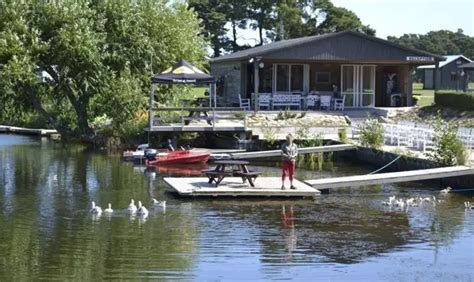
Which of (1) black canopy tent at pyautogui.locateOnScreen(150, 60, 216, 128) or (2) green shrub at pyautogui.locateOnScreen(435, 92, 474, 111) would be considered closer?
(1) black canopy tent at pyautogui.locateOnScreen(150, 60, 216, 128)

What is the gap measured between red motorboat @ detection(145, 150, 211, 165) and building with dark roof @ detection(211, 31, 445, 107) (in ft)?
39.7

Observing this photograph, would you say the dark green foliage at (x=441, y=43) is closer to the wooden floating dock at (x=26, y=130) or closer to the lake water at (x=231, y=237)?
the wooden floating dock at (x=26, y=130)

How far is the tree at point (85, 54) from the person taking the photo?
112 ft

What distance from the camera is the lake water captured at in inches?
514

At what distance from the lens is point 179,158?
2859 cm

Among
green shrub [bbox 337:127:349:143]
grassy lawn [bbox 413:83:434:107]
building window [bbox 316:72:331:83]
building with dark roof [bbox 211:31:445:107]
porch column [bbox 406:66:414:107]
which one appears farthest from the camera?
grassy lawn [bbox 413:83:434:107]

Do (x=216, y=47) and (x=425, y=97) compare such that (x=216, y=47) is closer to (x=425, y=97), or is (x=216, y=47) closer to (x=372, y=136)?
(x=425, y=97)

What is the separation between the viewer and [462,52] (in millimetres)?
116500

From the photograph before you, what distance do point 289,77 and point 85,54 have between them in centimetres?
1285

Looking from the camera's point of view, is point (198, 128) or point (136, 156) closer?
point (136, 156)

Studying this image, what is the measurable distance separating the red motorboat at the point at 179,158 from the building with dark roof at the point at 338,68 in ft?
39.7

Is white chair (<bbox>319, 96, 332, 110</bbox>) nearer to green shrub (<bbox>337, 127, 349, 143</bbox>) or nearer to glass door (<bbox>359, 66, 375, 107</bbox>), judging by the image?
glass door (<bbox>359, 66, 375, 107</bbox>)

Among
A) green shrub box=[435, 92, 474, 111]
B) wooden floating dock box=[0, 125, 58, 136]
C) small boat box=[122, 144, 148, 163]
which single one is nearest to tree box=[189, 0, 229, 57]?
wooden floating dock box=[0, 125, 58, 136]

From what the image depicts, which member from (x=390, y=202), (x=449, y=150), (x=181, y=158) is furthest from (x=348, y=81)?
(x=390, y=202)
